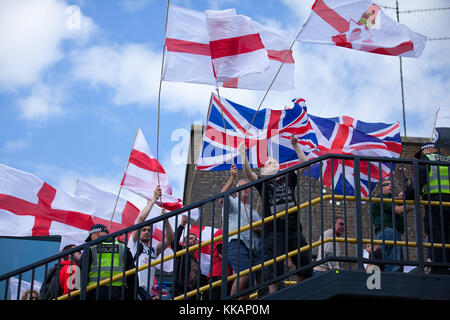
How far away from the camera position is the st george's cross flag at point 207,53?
29.0 feet

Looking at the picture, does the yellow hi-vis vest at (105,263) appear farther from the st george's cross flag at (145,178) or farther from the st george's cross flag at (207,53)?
the st george's cross flag at (145,178)

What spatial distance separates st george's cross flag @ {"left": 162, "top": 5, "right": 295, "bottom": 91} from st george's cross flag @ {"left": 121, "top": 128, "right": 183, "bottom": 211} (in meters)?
2.32

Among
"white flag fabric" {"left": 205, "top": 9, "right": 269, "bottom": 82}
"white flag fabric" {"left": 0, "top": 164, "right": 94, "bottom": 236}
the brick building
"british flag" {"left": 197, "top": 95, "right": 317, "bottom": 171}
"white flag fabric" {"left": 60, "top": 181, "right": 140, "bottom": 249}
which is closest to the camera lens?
"white flag fabric" {"left": 205, "top": 9, "right": 269, "bottom": 82}

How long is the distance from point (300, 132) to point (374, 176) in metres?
1.64

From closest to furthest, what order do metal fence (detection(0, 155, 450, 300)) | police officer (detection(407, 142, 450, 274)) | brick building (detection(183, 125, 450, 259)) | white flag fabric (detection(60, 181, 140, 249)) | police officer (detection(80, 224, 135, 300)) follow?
metal fence (detection(0, 155, 450, 300))
police officer (detection(80, 224, 135, 300))
police officer (detection(407, 142, 450, 274))
white flag fabric (detection(60, 181, 140, 249))
brick building (detection(183, 125, 450, 259))

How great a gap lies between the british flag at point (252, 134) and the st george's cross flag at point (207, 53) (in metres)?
1.15

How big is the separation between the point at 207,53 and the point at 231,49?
523mm

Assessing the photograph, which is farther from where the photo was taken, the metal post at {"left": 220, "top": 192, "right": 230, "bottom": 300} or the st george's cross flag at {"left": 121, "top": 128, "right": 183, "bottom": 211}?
the st george's cross flag at {"left": 121, "top": 128, "right": 183, "bottom": 211}

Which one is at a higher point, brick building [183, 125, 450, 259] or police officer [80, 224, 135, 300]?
brick building [183, 125, 450, 259]

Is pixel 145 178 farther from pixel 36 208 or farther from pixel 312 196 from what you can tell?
pixel 312 196

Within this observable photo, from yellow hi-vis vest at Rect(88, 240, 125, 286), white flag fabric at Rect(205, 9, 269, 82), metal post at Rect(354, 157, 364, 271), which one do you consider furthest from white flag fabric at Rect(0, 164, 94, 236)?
metal post at Rect(354, 157, 364, 271)

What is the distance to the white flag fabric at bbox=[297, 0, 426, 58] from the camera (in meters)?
9.08

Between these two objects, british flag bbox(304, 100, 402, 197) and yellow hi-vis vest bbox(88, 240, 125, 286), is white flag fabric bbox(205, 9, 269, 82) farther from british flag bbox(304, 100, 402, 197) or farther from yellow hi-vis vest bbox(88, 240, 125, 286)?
yellow hi-vis vest bbox(88, 240, 125, 286)

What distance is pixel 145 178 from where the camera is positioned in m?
10.7
